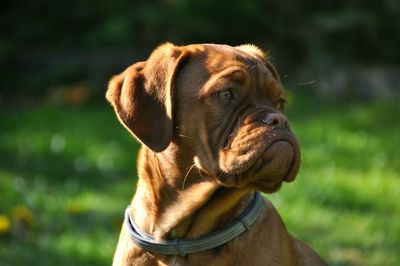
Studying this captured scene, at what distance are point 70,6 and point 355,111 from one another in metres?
4.47

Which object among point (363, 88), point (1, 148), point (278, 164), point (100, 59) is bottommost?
point (363, 88)

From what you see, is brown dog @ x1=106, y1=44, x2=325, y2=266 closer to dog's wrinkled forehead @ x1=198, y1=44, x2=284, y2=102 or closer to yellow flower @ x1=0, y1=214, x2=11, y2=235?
dog's wrinkled forehead @ x1=198, y1=44, x2=284, y2=102

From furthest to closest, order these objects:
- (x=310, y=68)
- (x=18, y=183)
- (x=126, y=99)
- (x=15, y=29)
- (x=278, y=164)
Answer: (x=15, y=29) < (x=310, y=68) < (x=18, y=183) < (x=126, y=99) < (x=278, y=164)

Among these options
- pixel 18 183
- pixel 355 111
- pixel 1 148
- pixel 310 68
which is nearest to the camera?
pixel 18 183

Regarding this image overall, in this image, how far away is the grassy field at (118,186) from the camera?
6109 millimetres

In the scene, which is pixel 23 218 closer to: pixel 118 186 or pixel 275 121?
pixel 118 186

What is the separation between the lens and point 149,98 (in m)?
4.23

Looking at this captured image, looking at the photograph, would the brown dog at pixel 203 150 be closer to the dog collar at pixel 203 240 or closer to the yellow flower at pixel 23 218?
the dog collar at pixel 203 240

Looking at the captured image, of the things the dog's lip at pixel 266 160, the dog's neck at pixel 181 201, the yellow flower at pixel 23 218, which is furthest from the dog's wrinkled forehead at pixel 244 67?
the yellow flower at pixel 23 218

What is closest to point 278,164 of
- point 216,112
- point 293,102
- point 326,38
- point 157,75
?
point 216,112

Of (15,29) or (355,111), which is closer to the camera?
(355,111)

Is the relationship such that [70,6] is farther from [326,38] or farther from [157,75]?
[157,75]

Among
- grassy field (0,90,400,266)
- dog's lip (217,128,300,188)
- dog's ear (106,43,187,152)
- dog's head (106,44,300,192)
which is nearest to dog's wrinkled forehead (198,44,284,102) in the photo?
dog's head (106,44,300,192)

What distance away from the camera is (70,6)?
1173 cm
